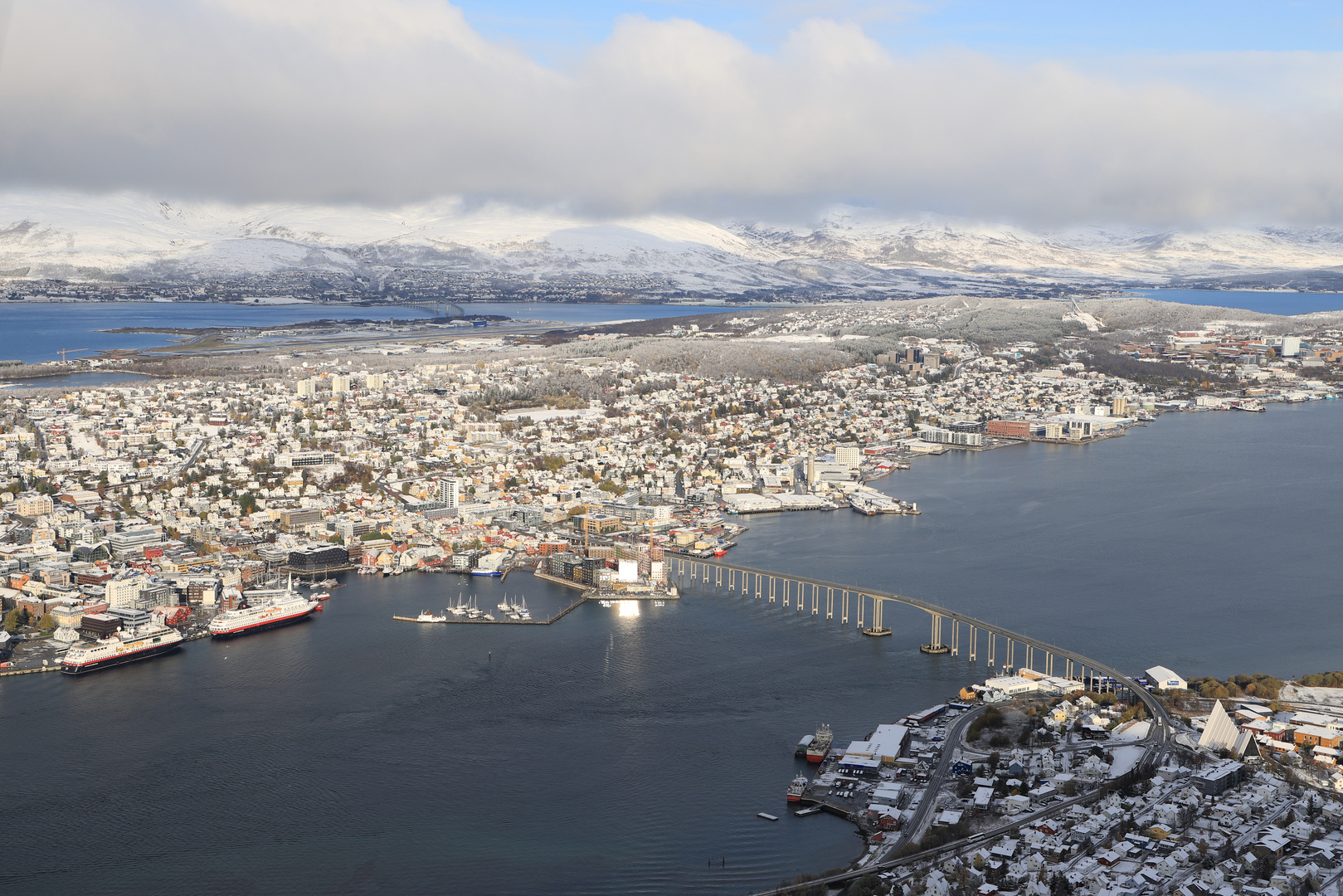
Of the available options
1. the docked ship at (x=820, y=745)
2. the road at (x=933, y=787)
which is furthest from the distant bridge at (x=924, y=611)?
the docked ship at (x=820, y=745)

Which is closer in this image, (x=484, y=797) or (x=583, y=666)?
(x=484, y=797)

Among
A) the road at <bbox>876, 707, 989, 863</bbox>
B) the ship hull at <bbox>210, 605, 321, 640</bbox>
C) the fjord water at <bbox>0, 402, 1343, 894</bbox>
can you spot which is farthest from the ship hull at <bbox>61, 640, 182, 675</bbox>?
the road at <bbox>876, 707, 989, 863</bbox>

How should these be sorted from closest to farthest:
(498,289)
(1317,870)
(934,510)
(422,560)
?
(1317,870) → (422,560) → (934,510) → (498,289)

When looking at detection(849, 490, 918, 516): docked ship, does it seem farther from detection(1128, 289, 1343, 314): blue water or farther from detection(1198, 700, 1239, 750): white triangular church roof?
detection(1128, 289, 1343, 314): blue water

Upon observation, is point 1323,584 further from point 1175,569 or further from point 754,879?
point 754,879

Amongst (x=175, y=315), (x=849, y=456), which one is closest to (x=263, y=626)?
(x=849, y=456)

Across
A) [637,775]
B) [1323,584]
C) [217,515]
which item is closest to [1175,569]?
[1323,584]

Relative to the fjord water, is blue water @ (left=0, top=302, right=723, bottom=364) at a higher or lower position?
higher

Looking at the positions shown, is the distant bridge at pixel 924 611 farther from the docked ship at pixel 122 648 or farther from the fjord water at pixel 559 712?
the docked ship at pixel 122 648
